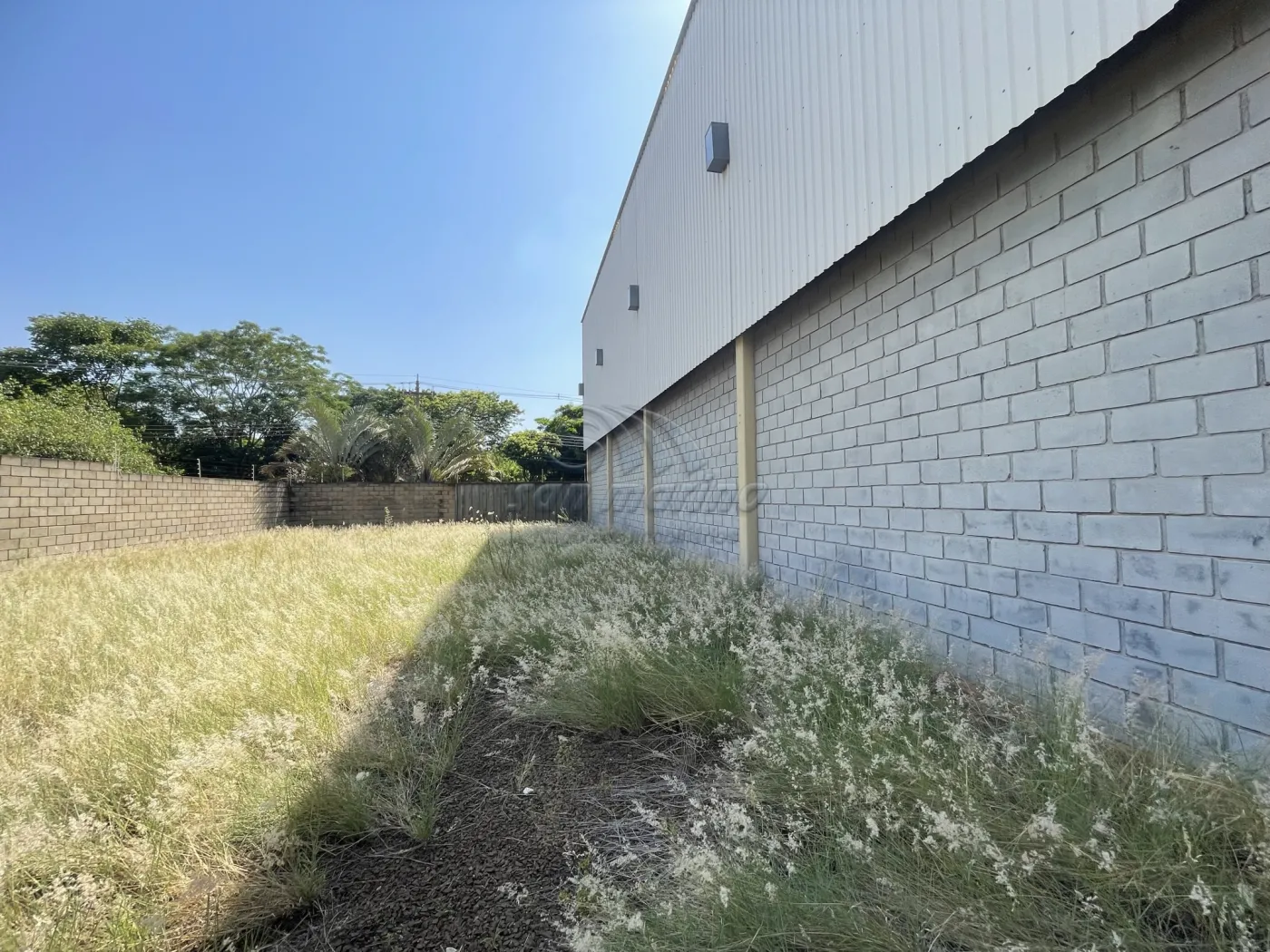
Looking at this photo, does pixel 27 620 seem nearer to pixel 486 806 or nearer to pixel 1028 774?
pixel 486 806

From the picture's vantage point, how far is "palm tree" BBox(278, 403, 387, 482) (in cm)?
1480

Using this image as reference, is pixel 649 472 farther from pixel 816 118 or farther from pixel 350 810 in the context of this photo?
pixel 350 810

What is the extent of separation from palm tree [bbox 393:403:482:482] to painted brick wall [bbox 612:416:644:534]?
680 centimetres

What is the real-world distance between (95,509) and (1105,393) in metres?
10.7

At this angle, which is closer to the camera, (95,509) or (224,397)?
(95,509)

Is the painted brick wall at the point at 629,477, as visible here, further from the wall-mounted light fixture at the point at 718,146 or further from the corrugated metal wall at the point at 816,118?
the wall-mounted light fixture at the point at 718,146

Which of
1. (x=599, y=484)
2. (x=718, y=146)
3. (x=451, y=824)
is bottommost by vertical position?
(x=451, y=824)

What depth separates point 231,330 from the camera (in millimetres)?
23188

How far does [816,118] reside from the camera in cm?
308

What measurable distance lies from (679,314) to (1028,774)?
513 centimetres

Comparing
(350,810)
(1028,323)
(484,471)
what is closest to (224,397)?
(484,471)

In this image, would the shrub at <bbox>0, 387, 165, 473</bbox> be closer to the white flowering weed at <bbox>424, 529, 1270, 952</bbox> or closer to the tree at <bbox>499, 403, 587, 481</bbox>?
the white flowering weed at <bbox>424, 529, 1270, 952</bbox>

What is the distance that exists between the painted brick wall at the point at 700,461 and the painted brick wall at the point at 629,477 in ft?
3.48

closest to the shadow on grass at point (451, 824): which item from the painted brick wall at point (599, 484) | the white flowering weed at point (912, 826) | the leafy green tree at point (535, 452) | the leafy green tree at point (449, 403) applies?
the white flowering weed at point (912, 826)
